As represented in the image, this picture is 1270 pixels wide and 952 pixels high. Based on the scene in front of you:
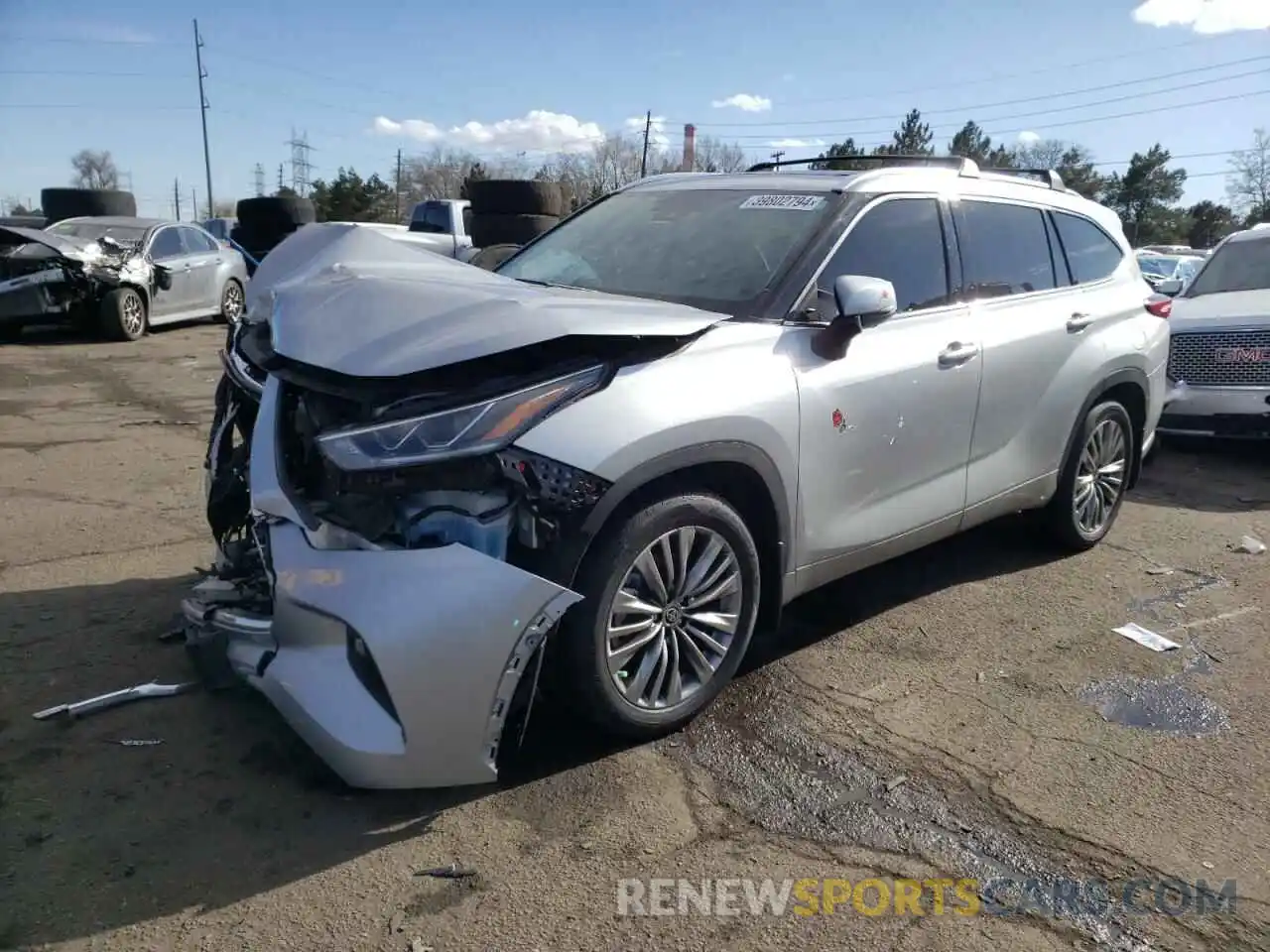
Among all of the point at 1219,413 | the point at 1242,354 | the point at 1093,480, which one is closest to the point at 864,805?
the point at 1093,480

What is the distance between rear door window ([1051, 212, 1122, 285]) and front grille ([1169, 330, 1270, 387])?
275 centimetres

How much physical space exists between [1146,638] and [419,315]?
3.34m

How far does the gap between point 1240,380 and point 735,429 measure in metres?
6.14

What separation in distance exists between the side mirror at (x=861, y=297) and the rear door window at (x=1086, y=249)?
2070 millimetres

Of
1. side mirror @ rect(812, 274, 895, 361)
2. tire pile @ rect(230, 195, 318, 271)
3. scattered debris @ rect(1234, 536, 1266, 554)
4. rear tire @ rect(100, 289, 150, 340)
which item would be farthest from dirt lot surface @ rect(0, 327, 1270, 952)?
tire pile @ rect(230, 195, 318, 271)

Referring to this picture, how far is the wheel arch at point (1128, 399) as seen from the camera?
479 centimetres

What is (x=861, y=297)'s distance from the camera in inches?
128

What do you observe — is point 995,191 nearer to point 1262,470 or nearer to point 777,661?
point 777,661

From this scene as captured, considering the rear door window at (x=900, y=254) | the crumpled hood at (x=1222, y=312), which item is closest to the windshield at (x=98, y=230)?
the rear door window at (x=900, y=254)

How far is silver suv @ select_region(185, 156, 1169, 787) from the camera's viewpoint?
2592 mm

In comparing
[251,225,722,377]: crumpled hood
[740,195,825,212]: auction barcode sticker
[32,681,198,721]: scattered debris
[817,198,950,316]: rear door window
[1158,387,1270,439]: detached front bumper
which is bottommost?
[32,681,198,721]: scattered debris

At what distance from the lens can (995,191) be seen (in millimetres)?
4484

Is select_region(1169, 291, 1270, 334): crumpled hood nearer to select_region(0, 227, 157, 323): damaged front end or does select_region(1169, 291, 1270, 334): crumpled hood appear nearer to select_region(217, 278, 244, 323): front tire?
select_region(0, 227, 157, 323): damaged front end

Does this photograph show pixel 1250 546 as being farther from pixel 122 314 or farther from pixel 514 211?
pixel 514 211
